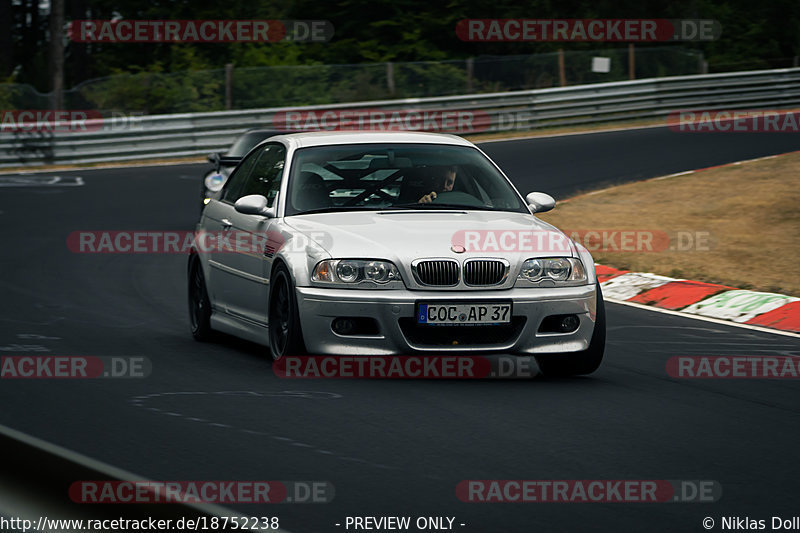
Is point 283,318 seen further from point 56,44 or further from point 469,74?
point 56,44

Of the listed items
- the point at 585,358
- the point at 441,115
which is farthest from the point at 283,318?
the point at 441,115

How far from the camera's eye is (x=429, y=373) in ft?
27.4

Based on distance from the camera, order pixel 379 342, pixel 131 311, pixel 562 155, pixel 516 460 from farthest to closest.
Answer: pixel 562 155, pixel 131 311, pixel 379 342, pixel 516 460

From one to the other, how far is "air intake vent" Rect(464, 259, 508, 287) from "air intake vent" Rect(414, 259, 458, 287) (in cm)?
7

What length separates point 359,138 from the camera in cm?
938

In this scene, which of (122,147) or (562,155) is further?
(122,147)

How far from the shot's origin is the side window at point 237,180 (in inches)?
393

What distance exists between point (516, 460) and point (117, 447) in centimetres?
177

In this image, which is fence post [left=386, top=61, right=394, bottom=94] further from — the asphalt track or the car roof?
the car roof

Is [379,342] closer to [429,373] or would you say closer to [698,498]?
[429,373]

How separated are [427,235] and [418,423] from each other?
165 centimetres

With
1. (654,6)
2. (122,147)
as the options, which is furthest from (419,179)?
(654,6)

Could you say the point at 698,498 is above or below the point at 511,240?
below

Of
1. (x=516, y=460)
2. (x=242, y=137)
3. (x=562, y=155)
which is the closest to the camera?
(x=516, y=460)
